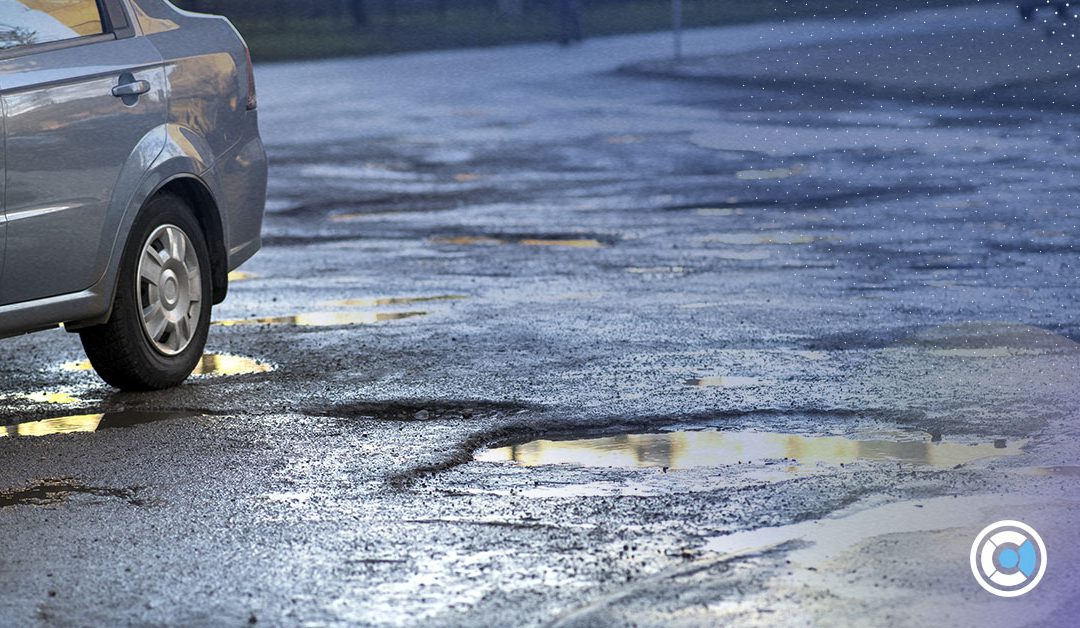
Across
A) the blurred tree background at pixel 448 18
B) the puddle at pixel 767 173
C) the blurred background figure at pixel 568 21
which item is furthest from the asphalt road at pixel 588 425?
the blurred tree background at pixel 448 18

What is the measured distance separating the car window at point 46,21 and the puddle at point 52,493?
174cm

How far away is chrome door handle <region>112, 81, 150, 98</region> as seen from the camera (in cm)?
726

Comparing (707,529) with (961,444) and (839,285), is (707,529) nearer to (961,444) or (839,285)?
(961,444)

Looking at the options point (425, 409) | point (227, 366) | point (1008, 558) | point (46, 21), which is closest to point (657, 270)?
point (227, 366)

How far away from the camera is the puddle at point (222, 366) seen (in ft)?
26.2

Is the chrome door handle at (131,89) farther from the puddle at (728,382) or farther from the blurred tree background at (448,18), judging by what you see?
the blurred tree background at (448,18)

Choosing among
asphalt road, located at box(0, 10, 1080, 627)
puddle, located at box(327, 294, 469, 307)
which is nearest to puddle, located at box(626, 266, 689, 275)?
asphalt road, located at box(0, 10, 1080, 627)

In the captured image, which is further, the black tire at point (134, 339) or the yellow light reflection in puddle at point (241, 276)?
the yellow light reflection in puddle at point (241, 276)

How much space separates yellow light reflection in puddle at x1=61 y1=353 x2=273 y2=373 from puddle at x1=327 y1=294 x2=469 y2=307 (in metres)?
1.41

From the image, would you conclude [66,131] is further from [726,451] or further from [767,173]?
[767,173]

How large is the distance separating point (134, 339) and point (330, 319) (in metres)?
1.87

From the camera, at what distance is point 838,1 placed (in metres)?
57.0

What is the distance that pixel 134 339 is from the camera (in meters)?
7.45

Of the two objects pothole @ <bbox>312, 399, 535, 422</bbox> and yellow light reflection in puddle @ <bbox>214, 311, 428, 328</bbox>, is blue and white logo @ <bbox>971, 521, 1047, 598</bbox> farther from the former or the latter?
yellow light reflection in puddle @ <bbox>214, 311, 428, 328</bbox>
